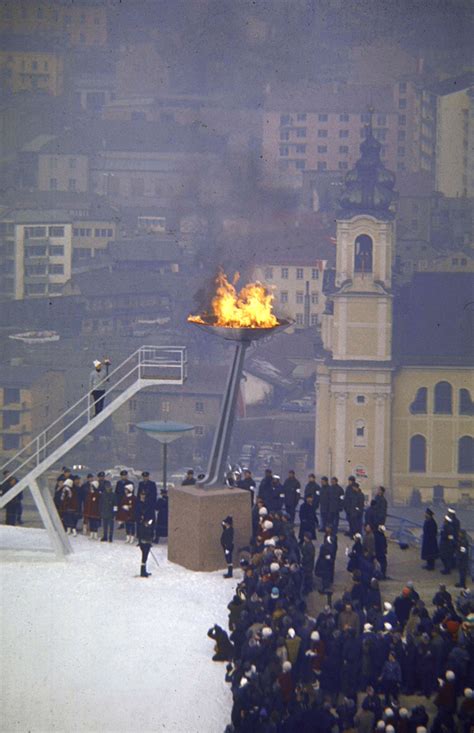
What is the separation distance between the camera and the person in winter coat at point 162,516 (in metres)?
27.5

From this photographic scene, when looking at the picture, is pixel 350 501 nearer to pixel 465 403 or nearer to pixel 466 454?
pixel 465 403

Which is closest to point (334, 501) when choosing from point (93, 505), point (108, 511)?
point (108, 511)

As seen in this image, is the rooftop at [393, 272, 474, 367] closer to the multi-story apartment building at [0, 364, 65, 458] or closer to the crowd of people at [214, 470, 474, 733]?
the multi-story apartment building at [0, 364, 65, 458]

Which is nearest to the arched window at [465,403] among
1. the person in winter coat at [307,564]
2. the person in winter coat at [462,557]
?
the person in winter coat at [462,557]

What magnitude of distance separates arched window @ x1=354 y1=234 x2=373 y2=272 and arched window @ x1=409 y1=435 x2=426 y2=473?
48.0ft

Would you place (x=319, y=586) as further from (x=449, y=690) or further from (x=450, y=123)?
(x=450, y=123)

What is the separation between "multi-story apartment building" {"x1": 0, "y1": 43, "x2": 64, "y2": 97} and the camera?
123m

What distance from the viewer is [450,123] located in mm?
117938

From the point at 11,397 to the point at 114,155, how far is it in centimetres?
3414

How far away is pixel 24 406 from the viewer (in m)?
100

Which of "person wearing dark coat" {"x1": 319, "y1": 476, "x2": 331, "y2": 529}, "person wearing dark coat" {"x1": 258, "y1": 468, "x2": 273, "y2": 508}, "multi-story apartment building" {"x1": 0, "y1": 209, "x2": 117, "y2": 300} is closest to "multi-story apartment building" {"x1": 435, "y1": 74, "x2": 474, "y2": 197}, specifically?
"multi-story apartment building" {"x1": 0, "y1": 209, "x2": 117, "y2": 300}

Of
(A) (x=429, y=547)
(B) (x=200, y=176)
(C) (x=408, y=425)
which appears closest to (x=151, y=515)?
(A) (x=429, y=547)

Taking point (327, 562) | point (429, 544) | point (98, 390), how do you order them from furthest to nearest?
point (429, 544)
point (98, 390)
point (327, 562)

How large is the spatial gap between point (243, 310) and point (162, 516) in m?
4.58
